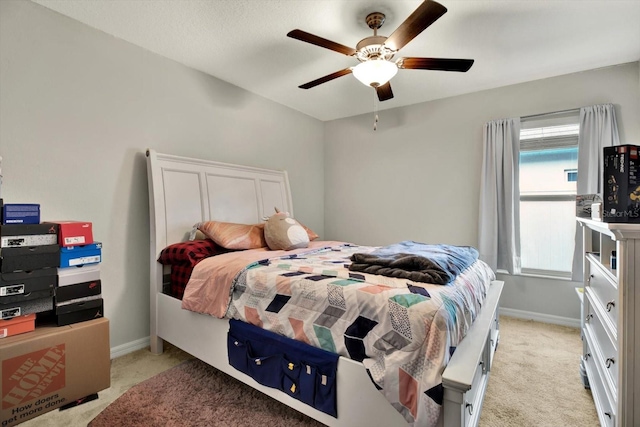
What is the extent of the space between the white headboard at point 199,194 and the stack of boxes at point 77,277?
0.62m

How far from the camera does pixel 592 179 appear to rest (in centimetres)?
278

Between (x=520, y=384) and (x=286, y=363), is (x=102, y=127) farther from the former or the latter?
(x=520, y=384)

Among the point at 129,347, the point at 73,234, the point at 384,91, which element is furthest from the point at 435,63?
the point at 129,347

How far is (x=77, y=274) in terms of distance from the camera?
5.62 ft

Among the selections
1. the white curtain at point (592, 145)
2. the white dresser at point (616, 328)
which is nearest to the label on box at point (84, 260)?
the white dresser at point (616, 328)

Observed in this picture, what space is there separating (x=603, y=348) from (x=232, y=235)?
2.42 meters

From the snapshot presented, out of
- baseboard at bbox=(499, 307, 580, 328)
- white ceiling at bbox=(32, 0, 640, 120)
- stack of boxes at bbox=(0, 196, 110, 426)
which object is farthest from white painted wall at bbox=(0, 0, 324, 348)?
baseboard at bbox=(499, 307, 580, 328)

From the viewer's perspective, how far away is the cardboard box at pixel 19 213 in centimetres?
154

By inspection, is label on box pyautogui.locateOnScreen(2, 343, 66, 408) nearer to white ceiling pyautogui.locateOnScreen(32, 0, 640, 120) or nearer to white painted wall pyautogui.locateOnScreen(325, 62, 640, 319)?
white ceiling pyautogui.locateOnScreen(32, 0, 640, 120)

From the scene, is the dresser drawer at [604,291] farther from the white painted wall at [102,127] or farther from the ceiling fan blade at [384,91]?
the white painted wall at [102,127]

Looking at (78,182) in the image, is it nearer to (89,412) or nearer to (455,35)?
(89,412)

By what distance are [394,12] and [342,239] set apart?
2977mm

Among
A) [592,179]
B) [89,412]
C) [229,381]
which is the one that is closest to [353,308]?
[229,381]

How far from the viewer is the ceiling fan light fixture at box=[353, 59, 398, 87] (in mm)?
1964
